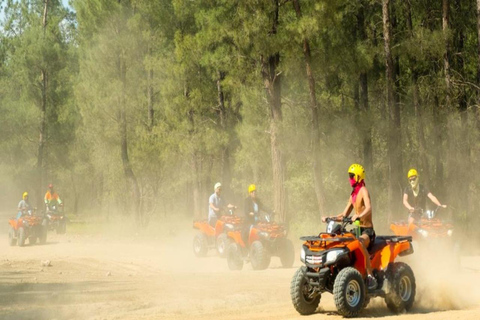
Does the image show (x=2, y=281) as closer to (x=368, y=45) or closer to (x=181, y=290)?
(x=181, y=290)

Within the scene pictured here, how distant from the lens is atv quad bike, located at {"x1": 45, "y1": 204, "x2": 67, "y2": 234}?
3697cm

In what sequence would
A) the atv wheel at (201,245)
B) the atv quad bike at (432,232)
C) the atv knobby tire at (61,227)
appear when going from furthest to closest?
the atv knobby tire at (61,227), the atv wheel at (201,245), the atv quad bike at (432,232)

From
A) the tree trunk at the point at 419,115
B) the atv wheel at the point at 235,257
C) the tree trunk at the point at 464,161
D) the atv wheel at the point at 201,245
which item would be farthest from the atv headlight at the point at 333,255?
the tree trunk at the point at 464,161

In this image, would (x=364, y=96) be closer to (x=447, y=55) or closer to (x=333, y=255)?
(x=447, y=55)

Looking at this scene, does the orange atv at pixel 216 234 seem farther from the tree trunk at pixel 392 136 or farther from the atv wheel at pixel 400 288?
the atv wheel at pixel 400 288

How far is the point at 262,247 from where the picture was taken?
18.8 meters

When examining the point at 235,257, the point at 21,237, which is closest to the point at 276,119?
the point at 235,257

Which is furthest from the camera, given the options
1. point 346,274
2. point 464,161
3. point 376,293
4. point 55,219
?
point 55,219

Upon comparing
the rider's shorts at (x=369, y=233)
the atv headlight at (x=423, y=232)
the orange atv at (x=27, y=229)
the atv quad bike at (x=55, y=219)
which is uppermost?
the atv quad bike at (x=55, y=219)

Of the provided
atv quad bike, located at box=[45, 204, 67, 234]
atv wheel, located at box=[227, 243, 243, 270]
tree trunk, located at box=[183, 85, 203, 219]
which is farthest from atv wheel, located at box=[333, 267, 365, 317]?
atv quad bike, located at box=[45, 204, 67, 234]

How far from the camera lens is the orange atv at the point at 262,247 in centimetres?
1881

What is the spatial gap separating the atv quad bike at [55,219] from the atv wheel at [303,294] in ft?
90.5

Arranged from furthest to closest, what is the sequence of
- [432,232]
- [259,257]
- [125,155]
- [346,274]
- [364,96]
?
[125,155] < [364,96] < [259,257] < [432,232] < [346,274]

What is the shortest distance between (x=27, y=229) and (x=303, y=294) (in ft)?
66.6
